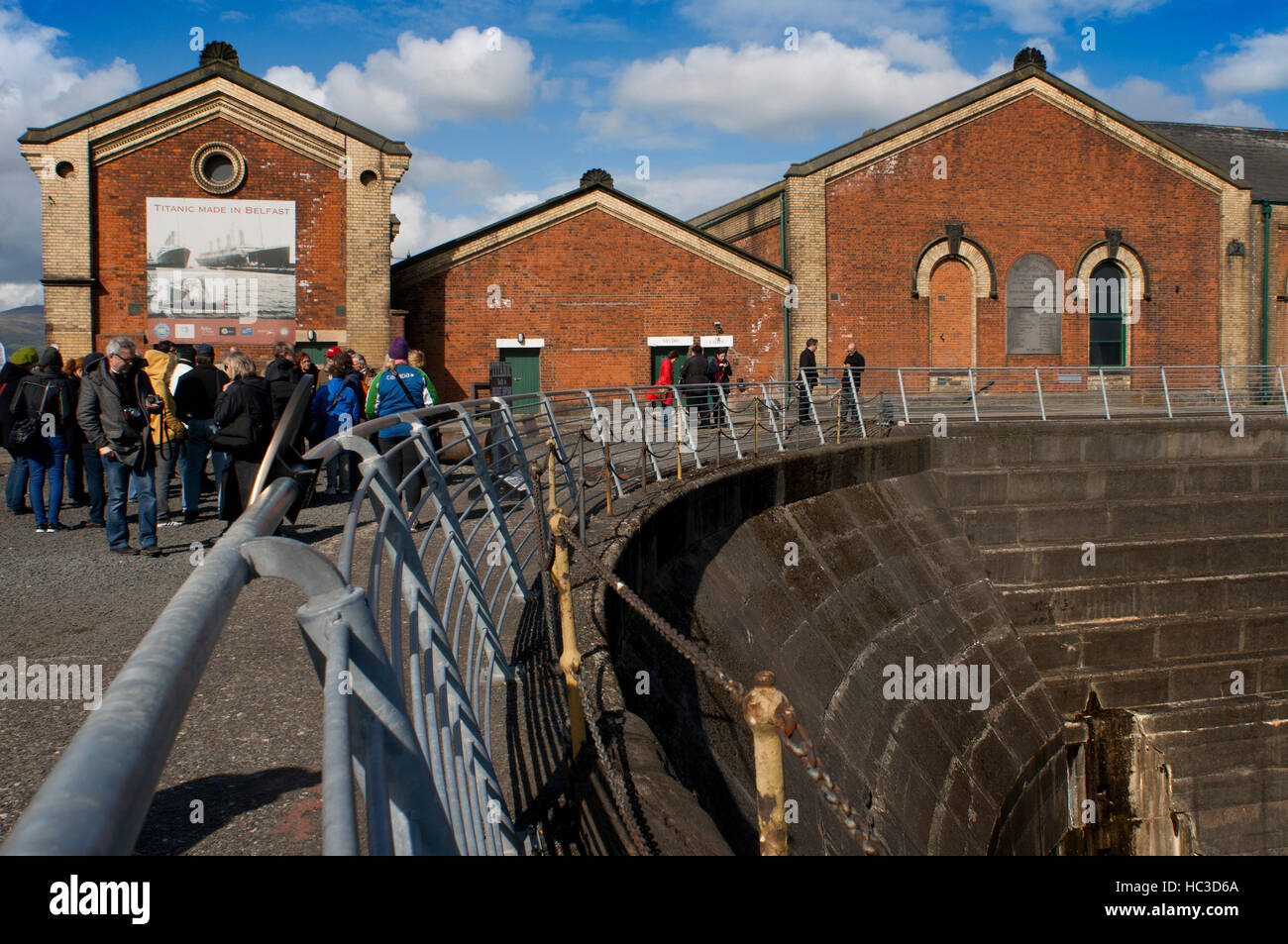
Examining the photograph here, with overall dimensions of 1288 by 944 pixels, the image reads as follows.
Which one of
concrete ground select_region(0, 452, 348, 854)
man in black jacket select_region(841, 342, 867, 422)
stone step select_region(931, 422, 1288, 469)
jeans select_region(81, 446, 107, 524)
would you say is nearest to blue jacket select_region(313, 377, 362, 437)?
jeans select_region(81, 446, 107, 524)

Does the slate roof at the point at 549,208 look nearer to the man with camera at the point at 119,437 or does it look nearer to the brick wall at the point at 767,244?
the brick wall at the point at 767,244

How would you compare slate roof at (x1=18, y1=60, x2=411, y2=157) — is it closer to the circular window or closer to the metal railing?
the circular window

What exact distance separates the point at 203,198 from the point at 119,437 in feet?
47.8

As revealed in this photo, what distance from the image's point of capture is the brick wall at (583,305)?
23.5 m

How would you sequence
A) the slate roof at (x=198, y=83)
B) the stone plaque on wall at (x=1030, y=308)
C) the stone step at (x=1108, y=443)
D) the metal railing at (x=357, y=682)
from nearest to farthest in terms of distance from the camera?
1. the metal railing at (x=357, y=682)
2. the stone step at (x=1108, y=443)
3. the slate roof at (x=198, y=83)
4. the stone plaque on wall at (x=1030, y=308)

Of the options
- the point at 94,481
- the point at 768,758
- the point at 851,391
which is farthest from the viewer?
the point at 851,391

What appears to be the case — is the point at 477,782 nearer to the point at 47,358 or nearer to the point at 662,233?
the point at 47,358

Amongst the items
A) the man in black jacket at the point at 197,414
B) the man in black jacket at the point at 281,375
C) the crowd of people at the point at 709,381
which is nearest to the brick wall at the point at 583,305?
the crowd of people at the point at 709,381

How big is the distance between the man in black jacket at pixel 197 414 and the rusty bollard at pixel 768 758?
8.34 meters

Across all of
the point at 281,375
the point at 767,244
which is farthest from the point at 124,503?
the point at 767,244

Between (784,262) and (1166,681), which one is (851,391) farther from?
(784,262)

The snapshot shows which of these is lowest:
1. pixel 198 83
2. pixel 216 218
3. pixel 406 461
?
pixel 406 461

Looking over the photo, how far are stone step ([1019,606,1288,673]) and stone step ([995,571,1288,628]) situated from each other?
0.14 m

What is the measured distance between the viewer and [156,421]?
1010 centimetres
